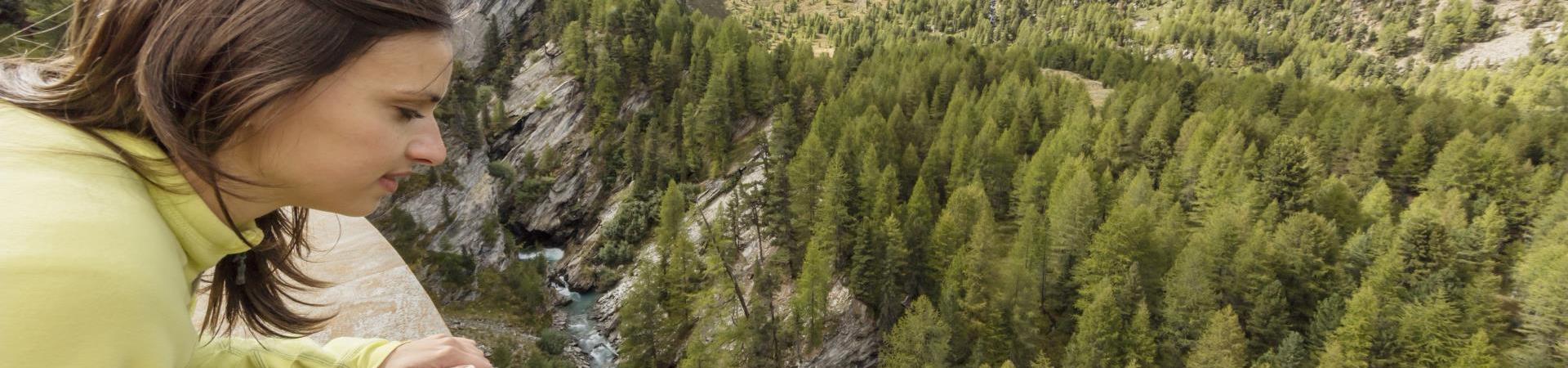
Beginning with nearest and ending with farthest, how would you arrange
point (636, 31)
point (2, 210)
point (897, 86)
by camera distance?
1. point (2, 210)
2. point (897, 86)
3. point (636, 31)

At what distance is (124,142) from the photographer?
181cm

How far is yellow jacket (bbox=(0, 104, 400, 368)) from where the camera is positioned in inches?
47.2

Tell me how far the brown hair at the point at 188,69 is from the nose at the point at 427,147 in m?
0.41

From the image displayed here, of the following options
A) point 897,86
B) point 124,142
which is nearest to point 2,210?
point 124,142

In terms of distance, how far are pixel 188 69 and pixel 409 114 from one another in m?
0.62

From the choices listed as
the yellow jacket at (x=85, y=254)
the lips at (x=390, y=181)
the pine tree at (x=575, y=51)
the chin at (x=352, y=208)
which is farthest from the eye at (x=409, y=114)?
the pine tree at (x=575, y=51)

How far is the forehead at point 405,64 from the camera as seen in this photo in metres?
2.25

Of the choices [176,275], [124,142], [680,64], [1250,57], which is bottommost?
[1250,57]

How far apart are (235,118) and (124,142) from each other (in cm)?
24

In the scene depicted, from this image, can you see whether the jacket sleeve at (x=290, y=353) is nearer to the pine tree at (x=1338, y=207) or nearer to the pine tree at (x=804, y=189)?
the pine tree at (x=804, y=189)

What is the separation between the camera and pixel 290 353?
3010 mm

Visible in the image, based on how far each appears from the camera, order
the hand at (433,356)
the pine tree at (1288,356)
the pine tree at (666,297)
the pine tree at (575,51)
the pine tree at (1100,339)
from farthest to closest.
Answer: the pine tree at (575,51), the pine tree at (666,297), the pine tree at (1100,339), the pine tree at (1288,356), the hand at (433,356)

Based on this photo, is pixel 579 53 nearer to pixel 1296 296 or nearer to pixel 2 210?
pixel 1296 296

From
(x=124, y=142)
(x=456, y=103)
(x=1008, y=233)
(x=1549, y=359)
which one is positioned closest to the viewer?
(x=124, y=142)
